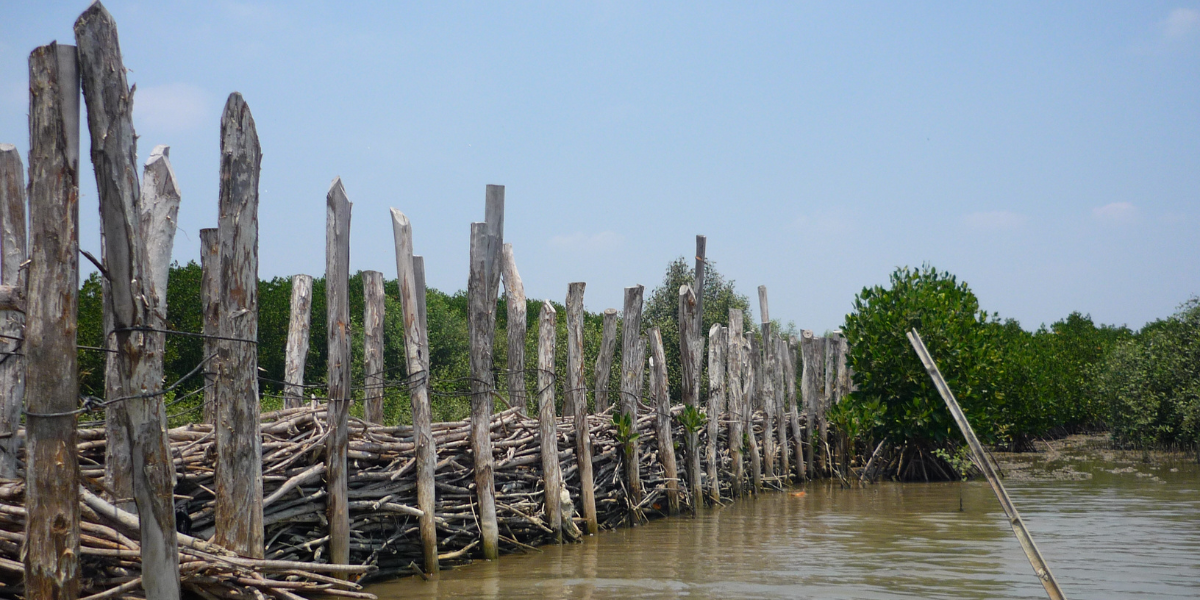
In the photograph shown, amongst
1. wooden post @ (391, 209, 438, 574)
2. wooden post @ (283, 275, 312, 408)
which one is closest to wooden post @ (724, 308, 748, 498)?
wooden post @ (391, 209, 438, 574)

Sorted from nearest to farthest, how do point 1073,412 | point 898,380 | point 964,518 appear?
point 964,518
point 898,380
point 1073,412

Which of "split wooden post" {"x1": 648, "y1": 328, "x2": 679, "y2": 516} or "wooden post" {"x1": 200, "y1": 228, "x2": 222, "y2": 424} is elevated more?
"wooden post" {"x1": 200, "y1": 228, "x2": 222, "y2": 424}

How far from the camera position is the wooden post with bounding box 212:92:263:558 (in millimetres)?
6230

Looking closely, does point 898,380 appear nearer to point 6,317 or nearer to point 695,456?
point 695,456

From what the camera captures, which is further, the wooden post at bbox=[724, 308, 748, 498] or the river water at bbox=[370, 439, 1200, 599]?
→ the wooden post at bbox=[724, 308, 748, 498]

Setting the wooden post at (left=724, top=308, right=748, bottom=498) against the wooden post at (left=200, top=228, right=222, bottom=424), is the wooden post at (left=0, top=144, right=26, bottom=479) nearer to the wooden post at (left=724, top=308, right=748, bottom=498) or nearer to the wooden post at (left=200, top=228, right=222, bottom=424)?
the wooden post at (left=200, top=228, right=222, bottom=424)

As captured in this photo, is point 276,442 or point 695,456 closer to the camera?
point 276,442

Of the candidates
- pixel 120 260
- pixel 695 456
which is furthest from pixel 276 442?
pixel 695 456

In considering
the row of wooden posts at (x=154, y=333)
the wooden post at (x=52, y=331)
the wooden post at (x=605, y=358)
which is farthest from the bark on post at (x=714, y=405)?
the wooden post at (x=52, y=331)

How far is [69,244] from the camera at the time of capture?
4.75 m

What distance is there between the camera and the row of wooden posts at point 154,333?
4.68 m

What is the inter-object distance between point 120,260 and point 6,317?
7.98ft

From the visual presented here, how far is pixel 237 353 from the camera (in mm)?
6246

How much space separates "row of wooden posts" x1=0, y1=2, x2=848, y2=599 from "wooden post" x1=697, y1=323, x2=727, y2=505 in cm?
367
